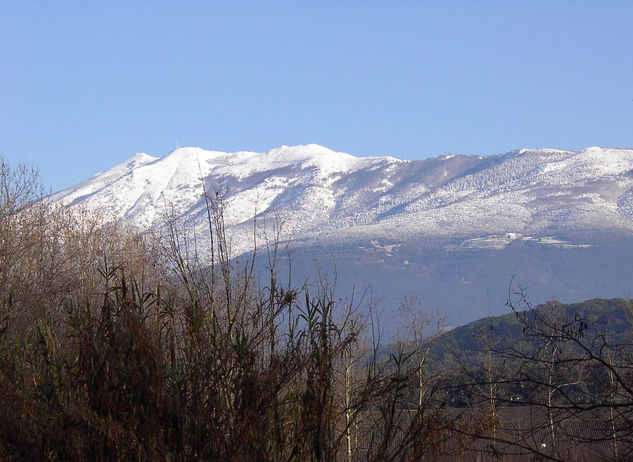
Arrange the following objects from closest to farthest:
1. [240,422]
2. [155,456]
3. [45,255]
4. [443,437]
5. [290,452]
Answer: [155,456] < [240,422] < [290,452] < [443,437] < [45,255]

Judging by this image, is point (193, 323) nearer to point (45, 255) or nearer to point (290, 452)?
point (290, 452)

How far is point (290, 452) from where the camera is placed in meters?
6.16

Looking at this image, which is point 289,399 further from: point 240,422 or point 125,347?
point 125,347

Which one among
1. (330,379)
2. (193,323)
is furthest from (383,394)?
(193,323)

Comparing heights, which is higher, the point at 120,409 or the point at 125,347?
the point at 125,347

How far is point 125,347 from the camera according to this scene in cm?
589

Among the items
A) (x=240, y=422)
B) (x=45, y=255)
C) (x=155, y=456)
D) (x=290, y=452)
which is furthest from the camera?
(x=45, y=255)

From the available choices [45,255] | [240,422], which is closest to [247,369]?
[240,422]

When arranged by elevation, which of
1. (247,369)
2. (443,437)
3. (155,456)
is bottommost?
(443,437)

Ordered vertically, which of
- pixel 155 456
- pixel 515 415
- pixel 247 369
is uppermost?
pixel 247 369

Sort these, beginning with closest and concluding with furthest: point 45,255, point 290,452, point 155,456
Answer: point 155,456, point 290,452, point 45,255

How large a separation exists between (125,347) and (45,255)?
2220 centimetres

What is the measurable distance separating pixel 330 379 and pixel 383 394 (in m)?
0.42

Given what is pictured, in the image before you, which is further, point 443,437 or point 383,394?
point 443,437
